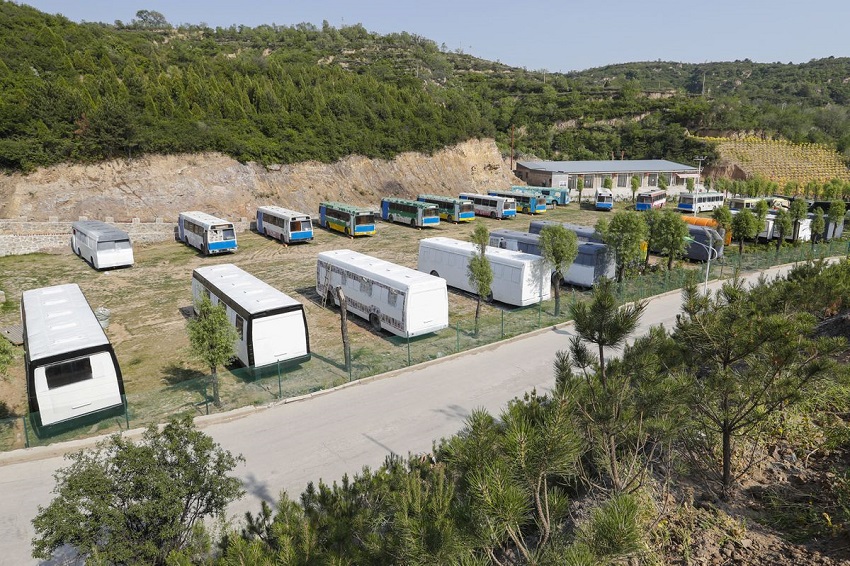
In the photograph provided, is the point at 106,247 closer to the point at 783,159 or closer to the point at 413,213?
the point at 413,213

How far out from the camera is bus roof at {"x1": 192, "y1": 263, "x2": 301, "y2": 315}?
612 inches

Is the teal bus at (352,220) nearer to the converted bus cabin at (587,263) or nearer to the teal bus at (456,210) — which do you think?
the teal bus at (456,210)

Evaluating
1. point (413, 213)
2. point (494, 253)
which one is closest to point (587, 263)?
point (494, 253)

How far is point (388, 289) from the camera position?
18594 millimetres

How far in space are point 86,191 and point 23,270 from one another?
1126cm

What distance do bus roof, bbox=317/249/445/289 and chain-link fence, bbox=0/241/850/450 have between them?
2.05 m

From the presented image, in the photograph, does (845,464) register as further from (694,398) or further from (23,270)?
(23,270)

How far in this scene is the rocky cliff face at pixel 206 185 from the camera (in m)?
36.9

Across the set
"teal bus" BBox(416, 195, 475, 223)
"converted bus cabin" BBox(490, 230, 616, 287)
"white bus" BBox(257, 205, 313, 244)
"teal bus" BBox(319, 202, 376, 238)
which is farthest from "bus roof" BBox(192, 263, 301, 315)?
"teal bus" BBox(416, 195, 475, 223)

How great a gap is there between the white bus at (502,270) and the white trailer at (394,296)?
381 centimetres

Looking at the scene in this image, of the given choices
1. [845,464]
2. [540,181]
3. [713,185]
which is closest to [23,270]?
[845,464]

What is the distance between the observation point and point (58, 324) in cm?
1402

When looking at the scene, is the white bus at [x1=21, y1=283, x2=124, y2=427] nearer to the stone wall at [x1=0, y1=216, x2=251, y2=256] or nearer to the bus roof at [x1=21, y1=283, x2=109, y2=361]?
the bus roof at [x1=21, y1=283, x2=109, y2=361]

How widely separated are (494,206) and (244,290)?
34.0m
